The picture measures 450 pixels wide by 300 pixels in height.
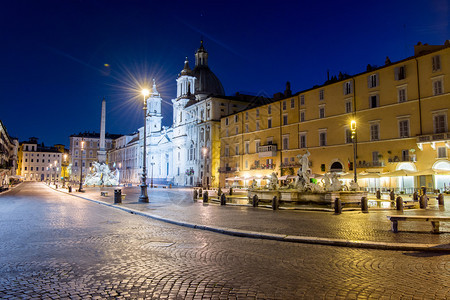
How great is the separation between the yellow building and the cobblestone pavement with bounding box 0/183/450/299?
2808 cm

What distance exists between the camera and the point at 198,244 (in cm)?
885

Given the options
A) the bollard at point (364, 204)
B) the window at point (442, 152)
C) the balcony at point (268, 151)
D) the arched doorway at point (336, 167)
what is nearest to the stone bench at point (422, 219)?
the bollard at point (364, 204)

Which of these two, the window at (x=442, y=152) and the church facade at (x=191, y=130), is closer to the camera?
the window at (x=442, y=152)

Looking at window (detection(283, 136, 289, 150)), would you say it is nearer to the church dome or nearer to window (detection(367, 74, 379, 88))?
window (detection(367, 74, 379, 88))

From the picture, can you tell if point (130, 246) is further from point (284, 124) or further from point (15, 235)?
point (284, 124)

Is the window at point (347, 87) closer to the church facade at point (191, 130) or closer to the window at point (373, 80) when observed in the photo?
the window at point (373, 80)

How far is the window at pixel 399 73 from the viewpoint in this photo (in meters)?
34.8

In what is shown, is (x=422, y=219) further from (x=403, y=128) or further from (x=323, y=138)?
(x=323, y=138)

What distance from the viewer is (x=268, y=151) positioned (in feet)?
169

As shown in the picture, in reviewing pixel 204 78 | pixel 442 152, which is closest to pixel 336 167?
pixel 442 152

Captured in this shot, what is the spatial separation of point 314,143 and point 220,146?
25447mm

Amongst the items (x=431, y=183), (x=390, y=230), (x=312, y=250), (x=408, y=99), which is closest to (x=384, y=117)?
(x=408, y=99)

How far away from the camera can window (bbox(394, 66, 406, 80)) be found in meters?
34.8

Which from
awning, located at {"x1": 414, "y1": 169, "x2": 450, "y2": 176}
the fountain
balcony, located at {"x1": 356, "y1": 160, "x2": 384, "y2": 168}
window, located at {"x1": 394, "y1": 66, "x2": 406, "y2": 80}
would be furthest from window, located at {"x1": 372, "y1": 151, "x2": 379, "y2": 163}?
the fountain
